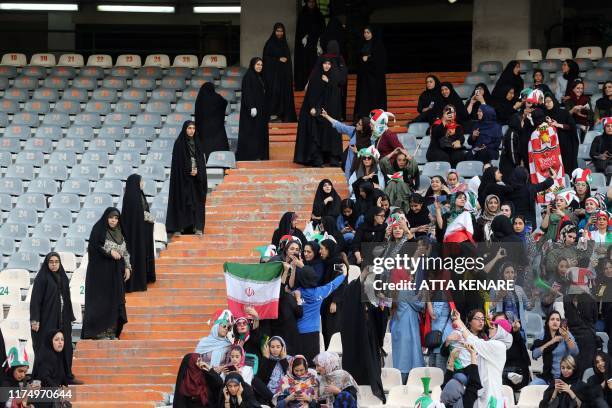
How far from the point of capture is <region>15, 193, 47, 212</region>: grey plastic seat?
21.6m

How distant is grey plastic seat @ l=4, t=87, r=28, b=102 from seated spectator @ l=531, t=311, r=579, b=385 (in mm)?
11065

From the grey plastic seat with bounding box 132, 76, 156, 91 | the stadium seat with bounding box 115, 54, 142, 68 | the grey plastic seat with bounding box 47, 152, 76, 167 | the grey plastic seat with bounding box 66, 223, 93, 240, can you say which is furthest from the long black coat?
the stadium seat with bounding box 115, 54, 142, 68

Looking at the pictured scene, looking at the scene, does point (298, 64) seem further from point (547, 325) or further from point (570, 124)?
point (547, 325)

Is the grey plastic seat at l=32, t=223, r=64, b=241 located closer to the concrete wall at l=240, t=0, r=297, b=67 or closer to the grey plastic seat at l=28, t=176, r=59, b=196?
the grey plastic seat at l=28, t=176, r=59, b=196

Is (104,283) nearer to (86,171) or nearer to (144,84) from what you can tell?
(86,171)

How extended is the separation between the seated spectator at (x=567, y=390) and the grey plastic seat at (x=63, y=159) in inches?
353

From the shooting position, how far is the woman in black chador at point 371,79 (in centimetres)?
2331

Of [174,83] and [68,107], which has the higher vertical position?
[174,83]

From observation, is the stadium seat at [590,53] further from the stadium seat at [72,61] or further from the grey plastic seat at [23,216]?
the grey plastic seat at [23,216]

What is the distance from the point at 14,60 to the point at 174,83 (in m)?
2.93

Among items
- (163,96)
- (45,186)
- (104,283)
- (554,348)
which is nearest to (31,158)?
(45,186)

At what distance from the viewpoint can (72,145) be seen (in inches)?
925

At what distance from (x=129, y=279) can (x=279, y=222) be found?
1.89 metres

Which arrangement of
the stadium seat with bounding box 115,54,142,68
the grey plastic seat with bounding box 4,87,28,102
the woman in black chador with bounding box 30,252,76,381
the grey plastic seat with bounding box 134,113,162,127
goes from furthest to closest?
the stadium seat with bounding box 115,54,142,68 < the grey plastic seat with bounding box 4,87,28,102 < the grey plastic seat with bounding box 134,113,162,127 < the woman in black chador with bounding box 30,252,76,381
